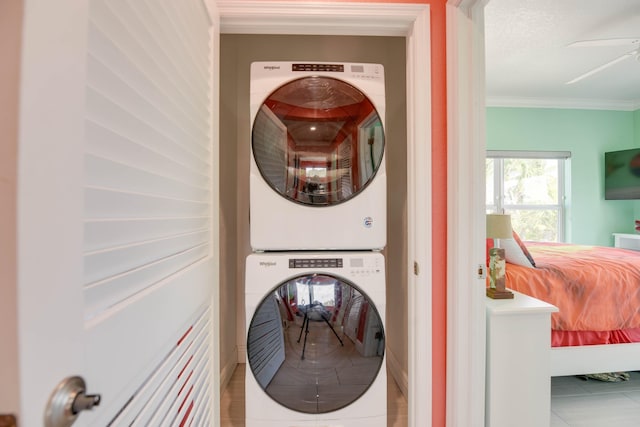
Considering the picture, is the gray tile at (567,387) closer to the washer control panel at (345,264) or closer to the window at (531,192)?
the washer control panel at (345,264)

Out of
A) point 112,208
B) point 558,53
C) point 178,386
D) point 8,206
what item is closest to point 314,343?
point 178,386

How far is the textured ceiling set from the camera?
2299 mm

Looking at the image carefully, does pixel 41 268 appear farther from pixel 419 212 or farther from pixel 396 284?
pixel 396 284

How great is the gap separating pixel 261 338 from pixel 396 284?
→ 1.03 meters

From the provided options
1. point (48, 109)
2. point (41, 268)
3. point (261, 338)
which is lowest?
point (261, 338)

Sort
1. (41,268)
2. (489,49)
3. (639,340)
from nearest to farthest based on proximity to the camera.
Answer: (41,268)
(639,340)
(489,49)

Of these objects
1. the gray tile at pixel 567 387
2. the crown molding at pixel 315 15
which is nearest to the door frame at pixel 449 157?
the crown molding at pixel 315 15

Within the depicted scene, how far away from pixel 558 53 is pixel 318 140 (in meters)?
3.07

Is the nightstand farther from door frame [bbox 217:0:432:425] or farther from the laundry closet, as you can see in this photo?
the laundry closet

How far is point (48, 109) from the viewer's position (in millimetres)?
362

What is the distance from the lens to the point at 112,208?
0.52m

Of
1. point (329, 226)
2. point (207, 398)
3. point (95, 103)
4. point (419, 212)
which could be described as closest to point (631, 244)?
point (419, 212)

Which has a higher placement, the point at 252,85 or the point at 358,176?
the point at 252,85

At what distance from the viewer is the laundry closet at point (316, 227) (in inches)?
51.8
